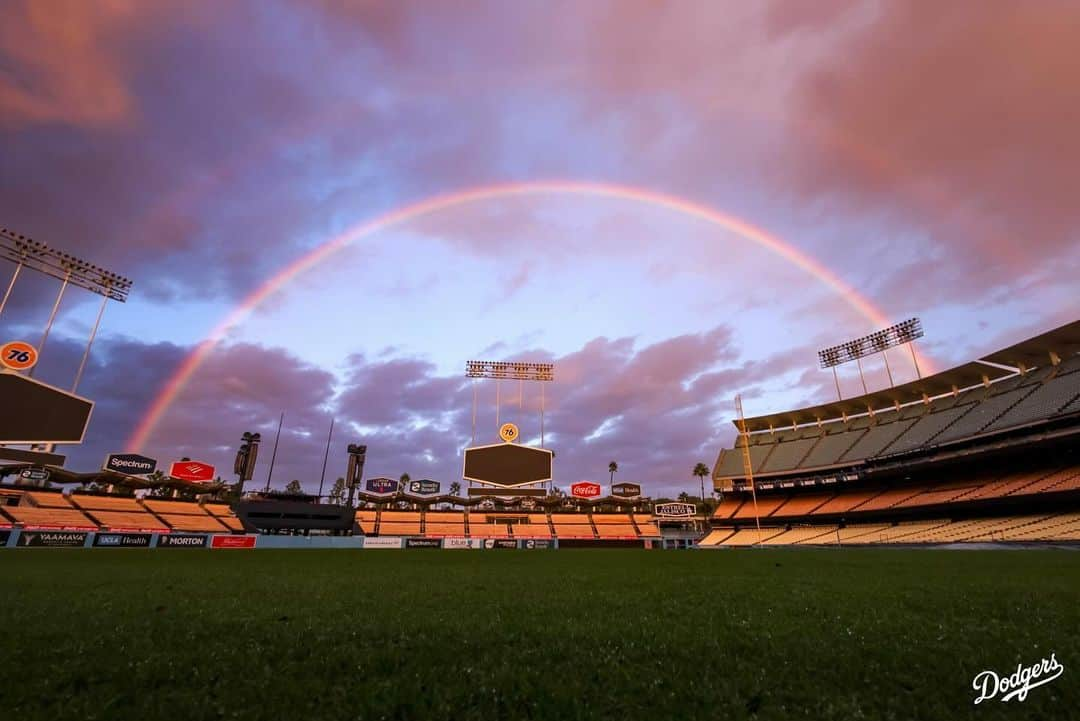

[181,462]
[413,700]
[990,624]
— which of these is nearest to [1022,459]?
[990,624]

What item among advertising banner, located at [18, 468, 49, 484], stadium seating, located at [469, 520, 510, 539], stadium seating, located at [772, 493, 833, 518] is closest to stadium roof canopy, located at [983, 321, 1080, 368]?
stadium seating, located at [772, 493, 833, 518]

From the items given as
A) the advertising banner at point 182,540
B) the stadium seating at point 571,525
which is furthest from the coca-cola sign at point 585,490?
the advertising banner at point 182,540

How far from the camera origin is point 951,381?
56.4 m

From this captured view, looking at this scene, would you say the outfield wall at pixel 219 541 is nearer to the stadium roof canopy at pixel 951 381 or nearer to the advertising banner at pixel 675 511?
the advertising banner at pixel 675 511

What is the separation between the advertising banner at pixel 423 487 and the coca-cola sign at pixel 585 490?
71.0ft

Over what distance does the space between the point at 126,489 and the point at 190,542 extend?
28.3 metres

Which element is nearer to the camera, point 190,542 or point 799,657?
point 799,657

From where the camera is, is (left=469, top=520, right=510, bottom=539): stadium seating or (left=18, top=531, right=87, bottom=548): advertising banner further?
(left=469, top=520, right=510, bottom=539): stadium seating

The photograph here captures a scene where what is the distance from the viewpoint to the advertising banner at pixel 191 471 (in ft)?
193

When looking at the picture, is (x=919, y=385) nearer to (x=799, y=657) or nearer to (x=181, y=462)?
(x=799, y=657)

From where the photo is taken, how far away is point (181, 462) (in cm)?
5919

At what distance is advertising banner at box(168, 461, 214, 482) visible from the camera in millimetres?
58938

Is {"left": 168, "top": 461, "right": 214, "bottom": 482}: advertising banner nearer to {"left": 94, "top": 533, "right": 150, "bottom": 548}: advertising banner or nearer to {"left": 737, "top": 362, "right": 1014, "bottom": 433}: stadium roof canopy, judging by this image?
{"left": 94, "top": 533, "right": 150, "bottom": 548}: advertising banner

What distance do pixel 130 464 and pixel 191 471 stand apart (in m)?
6.01
